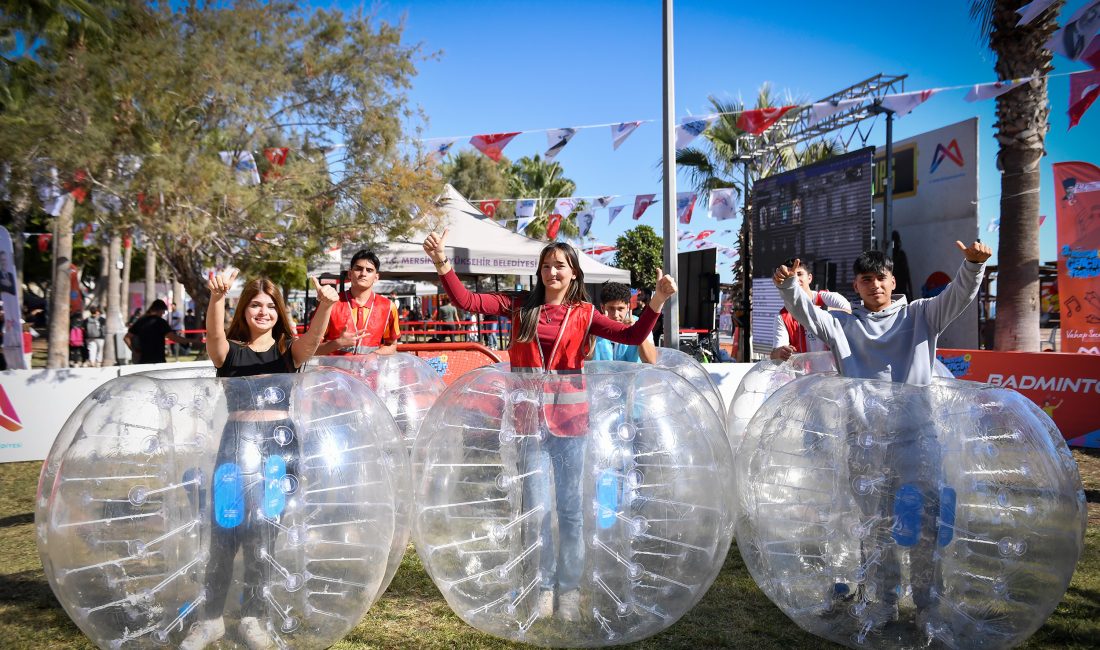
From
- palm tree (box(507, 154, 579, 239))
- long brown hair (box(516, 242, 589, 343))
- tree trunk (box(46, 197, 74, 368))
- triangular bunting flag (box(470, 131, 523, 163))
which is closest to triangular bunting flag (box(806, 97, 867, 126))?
triangular bunting flag (box(470, 131, 523, 163))

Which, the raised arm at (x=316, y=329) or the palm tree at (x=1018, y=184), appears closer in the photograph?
the raised arm at (x=316, y=329)

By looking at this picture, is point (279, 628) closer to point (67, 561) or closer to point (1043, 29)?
point (67, 561)

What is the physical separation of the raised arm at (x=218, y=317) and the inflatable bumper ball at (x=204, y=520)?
337 millimetres

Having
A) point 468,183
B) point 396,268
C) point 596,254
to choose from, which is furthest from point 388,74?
point 468,183

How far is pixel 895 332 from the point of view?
3436mm

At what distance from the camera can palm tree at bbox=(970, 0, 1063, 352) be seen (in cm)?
998

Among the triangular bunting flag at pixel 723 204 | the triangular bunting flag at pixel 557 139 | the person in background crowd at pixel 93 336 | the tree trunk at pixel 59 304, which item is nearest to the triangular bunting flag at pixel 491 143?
the triangular bunting flag at pixel 557 139

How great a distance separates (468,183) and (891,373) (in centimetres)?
3446

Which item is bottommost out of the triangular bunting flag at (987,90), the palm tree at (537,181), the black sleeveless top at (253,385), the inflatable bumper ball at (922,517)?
the inflatable bumper ball at (922,517)

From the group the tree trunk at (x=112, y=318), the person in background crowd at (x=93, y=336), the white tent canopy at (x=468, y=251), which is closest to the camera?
the white tent canopy at (x=468, y=251)

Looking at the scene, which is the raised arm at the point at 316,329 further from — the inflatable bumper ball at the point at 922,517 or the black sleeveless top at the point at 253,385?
the inflatable bumper ball at the point at 922,517

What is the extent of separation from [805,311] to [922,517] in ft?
3.86

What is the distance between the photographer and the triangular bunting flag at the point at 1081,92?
339 inches

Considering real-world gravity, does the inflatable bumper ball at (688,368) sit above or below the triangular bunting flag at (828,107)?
below
